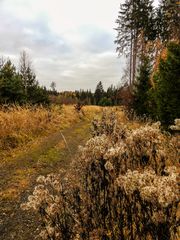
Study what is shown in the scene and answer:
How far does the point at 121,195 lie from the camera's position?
347 cm

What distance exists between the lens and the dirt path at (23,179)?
197 inches

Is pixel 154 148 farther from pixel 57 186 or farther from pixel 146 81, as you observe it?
pixel 146 81

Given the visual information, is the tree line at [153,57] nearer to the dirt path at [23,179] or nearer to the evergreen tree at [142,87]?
the evergreen tree at [142,87]

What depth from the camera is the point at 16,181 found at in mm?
7566

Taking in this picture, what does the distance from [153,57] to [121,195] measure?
23565mm

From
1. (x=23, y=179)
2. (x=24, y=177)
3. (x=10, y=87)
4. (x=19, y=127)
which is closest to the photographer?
(x=23, y=179)

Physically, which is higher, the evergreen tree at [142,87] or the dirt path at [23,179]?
the evergreen tree at [142,87]

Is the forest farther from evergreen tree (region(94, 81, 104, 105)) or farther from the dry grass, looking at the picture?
evergreen tree (region(94, 81, 104, 105))

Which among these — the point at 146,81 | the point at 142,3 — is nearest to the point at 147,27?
the point at 142,3

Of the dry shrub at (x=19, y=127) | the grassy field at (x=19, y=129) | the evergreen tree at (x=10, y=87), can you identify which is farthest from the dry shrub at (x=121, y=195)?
the evergreen tree at (x=10, y=87)

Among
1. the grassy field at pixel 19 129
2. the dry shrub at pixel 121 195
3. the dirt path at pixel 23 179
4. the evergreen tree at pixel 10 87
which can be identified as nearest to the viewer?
the dry shrub at pixel 121 195

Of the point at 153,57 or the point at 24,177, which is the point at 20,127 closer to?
the point at 24,177

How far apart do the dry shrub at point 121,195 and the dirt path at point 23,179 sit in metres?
1.47

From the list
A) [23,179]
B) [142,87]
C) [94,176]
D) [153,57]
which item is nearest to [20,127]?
[23,179]
